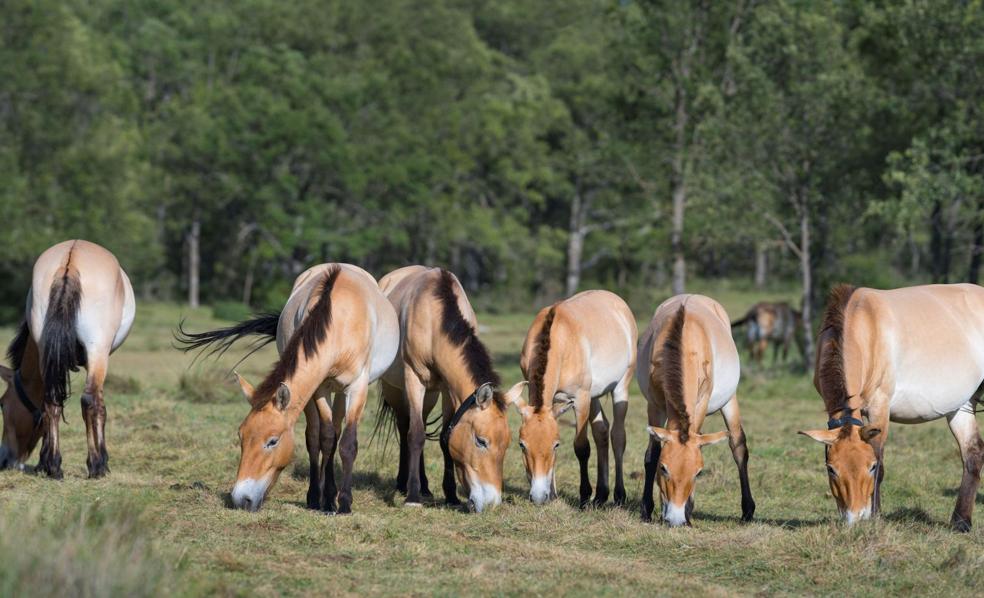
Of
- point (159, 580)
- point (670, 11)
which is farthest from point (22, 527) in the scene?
point (670, 11)

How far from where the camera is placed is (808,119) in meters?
21.3

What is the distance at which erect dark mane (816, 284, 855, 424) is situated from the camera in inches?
316

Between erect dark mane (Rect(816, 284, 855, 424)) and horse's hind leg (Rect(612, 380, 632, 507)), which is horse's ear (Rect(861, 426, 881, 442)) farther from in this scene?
horse's hind leg (Rect(612, 380, 632, 507))

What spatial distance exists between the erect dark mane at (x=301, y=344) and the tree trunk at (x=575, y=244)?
36.0 metres

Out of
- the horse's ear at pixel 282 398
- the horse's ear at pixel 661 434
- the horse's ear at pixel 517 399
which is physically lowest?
the horse's ear at pixel 661 434

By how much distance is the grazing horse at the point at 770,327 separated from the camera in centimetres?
2328

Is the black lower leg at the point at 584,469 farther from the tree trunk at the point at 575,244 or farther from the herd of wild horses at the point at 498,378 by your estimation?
the tree trunk at the point at 575,244

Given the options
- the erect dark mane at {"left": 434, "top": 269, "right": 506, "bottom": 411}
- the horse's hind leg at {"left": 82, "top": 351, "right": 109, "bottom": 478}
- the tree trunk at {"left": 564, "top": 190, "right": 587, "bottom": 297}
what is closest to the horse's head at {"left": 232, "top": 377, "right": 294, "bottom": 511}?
the erect dark mane at {"left": 434, "top": 269, "right": 506, "bottom": 411}

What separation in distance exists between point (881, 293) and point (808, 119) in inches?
519

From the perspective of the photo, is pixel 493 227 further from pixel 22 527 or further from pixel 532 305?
pixel 22 527

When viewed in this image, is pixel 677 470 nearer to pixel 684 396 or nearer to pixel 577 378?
pixel 684 396

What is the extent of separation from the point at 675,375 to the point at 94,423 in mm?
4998

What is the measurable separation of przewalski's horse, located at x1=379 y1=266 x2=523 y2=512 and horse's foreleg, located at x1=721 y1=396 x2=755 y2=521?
6.03 ft

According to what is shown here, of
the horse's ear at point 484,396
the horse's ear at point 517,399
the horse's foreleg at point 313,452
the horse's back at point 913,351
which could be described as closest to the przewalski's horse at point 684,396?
the horse's ear at point 517,399
